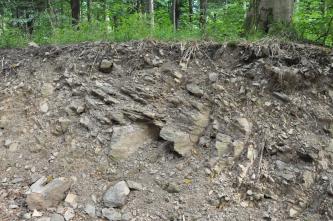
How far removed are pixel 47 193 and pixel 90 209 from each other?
50 cm

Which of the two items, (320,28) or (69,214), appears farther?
(320,28)

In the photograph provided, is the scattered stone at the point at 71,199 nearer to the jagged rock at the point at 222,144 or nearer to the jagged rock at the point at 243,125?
the jagged rock at the point at 222,144

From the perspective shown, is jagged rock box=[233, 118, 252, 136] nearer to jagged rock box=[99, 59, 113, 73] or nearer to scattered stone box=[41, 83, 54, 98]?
jagged rock box=[99, 59, 113, 73]

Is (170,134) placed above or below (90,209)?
above

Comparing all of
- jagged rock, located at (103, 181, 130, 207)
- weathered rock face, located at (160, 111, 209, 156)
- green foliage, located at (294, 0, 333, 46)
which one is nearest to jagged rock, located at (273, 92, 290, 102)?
weathered rock face, located at (160, 111, 209, 156)

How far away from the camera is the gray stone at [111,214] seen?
3.63m

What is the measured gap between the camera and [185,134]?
4.16 metres

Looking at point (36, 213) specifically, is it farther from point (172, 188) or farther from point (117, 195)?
point (172, 188)

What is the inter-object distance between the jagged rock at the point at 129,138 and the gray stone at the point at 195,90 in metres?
0.68

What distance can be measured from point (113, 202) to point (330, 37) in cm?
379

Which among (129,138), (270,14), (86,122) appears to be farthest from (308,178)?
(86,122)

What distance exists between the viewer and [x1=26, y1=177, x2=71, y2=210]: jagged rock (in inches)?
146

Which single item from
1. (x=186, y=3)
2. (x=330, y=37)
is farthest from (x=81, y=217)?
(x=186, y=3)

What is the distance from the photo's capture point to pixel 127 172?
402cm
